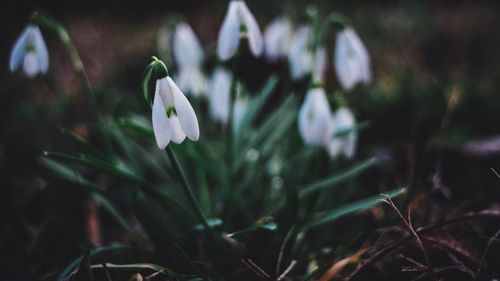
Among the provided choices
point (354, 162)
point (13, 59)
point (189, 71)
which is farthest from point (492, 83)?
point (13, 59)

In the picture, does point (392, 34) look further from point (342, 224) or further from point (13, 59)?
point (13, 59)

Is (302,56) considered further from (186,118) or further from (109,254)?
(109,254)

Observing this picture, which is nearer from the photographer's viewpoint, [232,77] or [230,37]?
[230,37]

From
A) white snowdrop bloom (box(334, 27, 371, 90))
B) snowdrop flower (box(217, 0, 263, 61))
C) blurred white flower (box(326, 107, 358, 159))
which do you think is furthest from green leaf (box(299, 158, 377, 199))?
snowdrop flower (box(217, 0, 263, 61))

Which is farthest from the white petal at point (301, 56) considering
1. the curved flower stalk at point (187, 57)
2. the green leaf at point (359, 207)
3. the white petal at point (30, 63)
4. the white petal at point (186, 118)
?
the white petal at point (30, 63)

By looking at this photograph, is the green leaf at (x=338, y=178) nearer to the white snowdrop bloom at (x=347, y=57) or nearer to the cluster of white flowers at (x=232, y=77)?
the cluster of white flowers at (x=232, y=77)

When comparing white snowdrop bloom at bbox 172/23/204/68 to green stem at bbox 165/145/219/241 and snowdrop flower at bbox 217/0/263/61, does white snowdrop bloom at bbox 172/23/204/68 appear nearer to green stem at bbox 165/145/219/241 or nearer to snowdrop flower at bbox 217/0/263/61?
snowdrop flower at bbox 217/0/263/61

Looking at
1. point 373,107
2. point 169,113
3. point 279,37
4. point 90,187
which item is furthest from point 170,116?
point 373,107
